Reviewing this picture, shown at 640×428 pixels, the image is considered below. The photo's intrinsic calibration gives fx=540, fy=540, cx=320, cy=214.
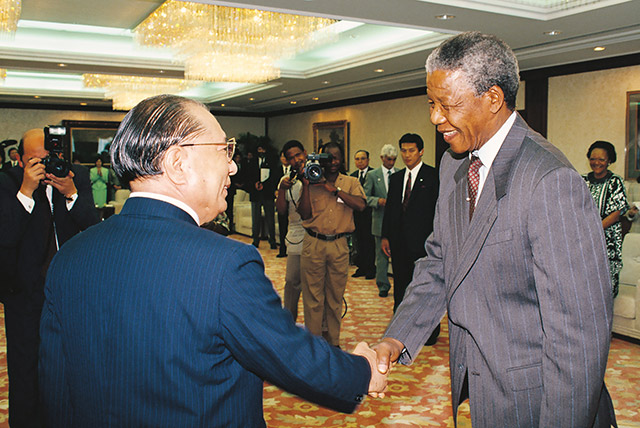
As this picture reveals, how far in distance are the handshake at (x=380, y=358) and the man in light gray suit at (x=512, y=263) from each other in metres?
0.02

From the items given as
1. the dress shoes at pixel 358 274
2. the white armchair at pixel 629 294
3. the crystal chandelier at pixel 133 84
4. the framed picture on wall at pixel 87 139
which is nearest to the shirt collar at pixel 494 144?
the white armchair at pixel 629 294

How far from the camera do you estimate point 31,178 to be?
2.98m

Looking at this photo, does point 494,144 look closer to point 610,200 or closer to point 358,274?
point 610,200

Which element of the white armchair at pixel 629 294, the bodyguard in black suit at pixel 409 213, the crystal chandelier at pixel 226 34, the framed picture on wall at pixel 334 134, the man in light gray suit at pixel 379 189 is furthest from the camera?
the framed picture on wall at pixel 334 134

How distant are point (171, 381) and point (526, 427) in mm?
973

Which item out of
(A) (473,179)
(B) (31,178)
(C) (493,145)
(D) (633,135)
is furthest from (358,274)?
(C) (493,145)

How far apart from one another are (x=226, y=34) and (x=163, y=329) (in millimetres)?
6217

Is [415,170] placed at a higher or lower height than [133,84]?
lower

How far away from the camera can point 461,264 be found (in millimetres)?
1577

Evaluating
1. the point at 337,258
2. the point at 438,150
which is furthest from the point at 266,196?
the point at 337,258

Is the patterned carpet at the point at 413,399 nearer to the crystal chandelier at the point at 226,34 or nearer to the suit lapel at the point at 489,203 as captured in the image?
the suit lapel at the point at 489,203

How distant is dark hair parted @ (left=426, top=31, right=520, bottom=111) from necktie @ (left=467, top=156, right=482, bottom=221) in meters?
0.24

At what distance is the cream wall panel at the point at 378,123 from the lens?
425 inches

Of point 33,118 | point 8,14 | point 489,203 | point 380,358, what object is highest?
point 8,14
